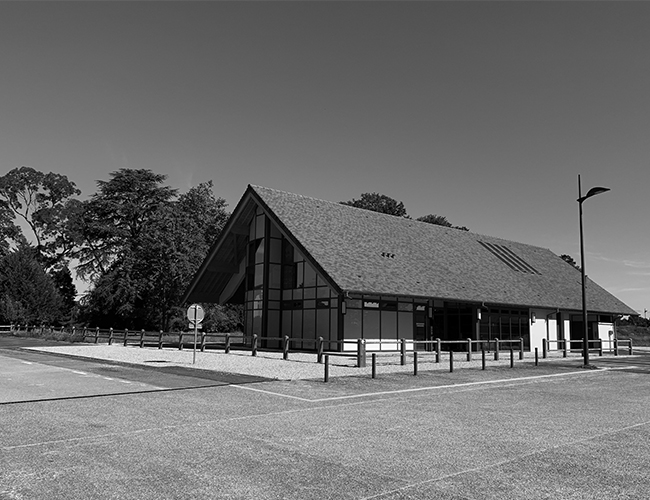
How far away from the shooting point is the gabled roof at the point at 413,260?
2856 cm

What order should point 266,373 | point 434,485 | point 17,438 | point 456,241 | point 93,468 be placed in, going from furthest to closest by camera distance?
point 456,241, point 266,373, point 17,438, point 93,468, point 434,485

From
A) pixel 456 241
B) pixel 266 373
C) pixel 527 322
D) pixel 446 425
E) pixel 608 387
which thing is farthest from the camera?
pixel 456 241

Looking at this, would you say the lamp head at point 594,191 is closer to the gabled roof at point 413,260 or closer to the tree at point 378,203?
the gabled roof at point 413,260

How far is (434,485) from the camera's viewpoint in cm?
607

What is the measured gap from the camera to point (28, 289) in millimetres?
55719

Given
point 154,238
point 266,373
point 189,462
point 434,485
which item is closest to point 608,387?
point 266,373

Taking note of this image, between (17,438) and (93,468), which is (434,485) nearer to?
(93,468)

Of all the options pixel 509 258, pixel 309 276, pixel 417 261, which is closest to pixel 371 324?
pixel 309 276

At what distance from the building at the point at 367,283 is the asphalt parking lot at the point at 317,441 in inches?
477

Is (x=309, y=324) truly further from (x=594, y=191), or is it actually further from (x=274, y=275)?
(x=594, y=191)

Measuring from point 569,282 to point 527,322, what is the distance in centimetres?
914

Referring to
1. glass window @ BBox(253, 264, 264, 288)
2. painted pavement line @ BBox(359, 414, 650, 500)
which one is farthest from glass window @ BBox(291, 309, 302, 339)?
painted pavement line @ BBox(359, 414, 650, 500)

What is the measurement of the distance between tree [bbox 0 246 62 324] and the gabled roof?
2789cm

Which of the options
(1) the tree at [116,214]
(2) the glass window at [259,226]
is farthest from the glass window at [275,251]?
(1) the tree at [116,214]
